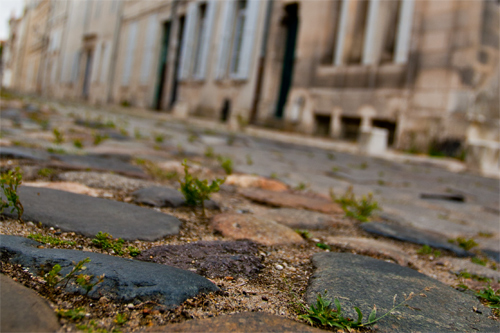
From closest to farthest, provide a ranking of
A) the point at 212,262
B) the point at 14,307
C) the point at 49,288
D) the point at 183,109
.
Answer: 1. the point at 14,307
2. the point at 49,288
3. the point at 212,262
4. the point at 183,109

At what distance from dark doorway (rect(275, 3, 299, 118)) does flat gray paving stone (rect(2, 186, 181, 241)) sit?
9.58 metres

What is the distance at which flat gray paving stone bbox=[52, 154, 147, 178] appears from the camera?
235 cm

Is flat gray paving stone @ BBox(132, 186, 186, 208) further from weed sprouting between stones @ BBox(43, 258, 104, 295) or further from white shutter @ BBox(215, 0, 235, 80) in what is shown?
white shutter @ BBox(215, 0, 235, 80)

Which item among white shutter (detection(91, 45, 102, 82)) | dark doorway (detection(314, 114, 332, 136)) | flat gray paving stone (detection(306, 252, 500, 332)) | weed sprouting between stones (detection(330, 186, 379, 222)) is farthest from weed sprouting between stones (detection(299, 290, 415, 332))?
white shutter (detection(91, 45, 102, 82))

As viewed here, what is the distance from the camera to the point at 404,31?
7781mm

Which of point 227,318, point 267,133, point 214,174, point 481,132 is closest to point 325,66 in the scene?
point 267,133

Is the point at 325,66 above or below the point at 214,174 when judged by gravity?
above

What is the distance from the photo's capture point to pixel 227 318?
0.88 meters

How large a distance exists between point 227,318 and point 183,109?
39.2ft

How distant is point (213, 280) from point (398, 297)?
473 mm

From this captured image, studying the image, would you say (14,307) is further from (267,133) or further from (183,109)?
(183,109)

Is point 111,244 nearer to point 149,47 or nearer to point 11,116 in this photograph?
point 11,116

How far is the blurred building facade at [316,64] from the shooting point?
277 inches

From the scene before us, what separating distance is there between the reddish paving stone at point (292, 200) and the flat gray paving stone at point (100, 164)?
62 centimetres
